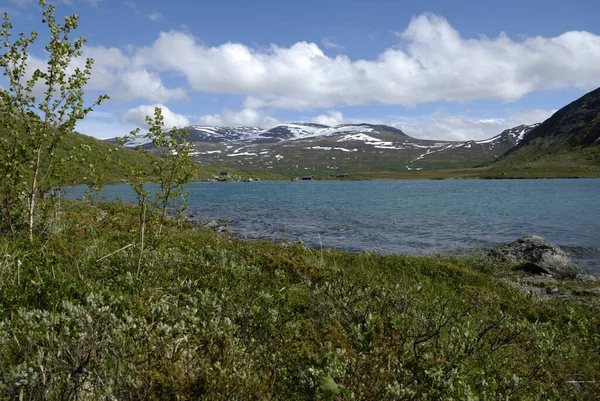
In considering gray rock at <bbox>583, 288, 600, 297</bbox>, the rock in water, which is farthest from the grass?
the rock in water

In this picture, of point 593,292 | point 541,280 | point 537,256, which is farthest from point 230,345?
point 537,256

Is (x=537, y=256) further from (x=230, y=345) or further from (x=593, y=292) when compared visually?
(x=230, y=345)

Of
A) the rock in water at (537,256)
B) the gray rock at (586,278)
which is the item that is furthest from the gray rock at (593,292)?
the rock in water at (537,256)

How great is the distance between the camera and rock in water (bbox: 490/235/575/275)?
1806cm

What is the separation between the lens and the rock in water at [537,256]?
59.3 feet

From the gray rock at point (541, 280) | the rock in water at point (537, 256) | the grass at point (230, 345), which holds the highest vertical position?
the grass at point (230, 345)

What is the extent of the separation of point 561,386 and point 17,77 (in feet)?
46.1

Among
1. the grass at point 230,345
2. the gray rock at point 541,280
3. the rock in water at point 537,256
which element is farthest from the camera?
the rock in water at point 537,256

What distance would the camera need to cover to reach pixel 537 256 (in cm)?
1897

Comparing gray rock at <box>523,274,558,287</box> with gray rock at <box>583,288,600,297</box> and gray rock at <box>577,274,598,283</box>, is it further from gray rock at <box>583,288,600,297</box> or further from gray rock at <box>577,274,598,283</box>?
gray rock at <box>583,288,600,297</box>

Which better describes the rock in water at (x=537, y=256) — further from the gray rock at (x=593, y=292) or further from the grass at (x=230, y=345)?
the grass at (x=230, y=345)

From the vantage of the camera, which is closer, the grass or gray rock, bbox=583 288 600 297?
the grass

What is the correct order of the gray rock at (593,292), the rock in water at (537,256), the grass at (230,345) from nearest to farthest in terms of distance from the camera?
the grass at (230,345)
the gray rock at (593,292)
the rock in water at (537,256)

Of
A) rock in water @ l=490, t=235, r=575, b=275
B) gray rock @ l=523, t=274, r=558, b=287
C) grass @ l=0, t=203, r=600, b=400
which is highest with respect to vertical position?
grass @ l=0, t=203, r=600, b=400
